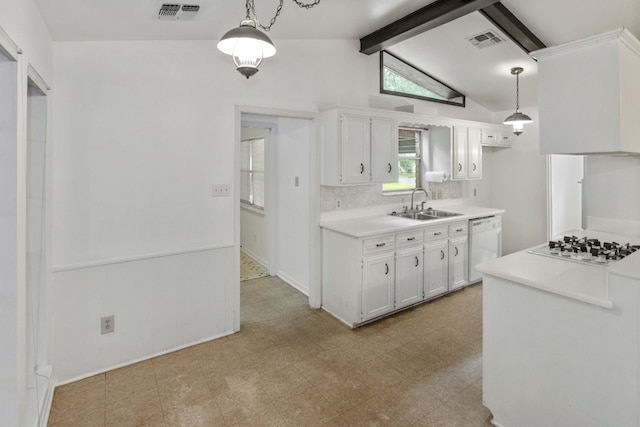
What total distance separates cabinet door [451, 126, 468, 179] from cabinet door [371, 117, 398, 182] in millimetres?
1165

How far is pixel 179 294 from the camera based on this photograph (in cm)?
293

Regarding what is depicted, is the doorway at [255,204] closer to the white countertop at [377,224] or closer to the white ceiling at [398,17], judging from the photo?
the white countertop at [377,224]

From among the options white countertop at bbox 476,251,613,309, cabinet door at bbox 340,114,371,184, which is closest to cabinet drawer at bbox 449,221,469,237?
cabinet door at bbox 340,114,371,184

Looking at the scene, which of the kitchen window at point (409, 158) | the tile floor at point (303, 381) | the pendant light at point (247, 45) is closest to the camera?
the pendant light at point (247, 45)

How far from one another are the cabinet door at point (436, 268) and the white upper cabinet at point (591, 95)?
1896 millimetres

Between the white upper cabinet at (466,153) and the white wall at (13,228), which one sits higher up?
the white upper cabinet at (466,153)

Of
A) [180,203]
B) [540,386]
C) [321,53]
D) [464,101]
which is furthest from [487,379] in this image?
[464,101]

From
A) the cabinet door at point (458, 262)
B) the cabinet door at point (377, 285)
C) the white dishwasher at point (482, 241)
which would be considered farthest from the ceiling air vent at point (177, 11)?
the white dishwasher at point (482, 241)

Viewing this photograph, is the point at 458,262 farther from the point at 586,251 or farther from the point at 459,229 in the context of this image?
the point at 586,251

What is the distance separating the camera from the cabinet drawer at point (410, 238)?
3.51 meters

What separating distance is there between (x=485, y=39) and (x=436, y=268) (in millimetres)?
2564

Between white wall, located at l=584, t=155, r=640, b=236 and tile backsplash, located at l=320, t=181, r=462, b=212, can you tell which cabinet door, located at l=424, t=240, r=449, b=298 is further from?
white wall, located at l=584, t=155, r=640, b=236

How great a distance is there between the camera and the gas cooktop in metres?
2.13

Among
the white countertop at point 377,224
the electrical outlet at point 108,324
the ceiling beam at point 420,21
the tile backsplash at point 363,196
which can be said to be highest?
the ceiling beam at point 420,21
